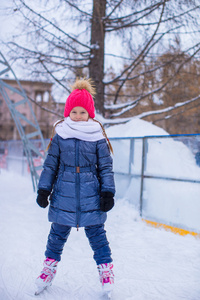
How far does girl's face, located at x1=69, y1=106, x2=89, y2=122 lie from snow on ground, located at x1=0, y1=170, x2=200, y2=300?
1.32 meters

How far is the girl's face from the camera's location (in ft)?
7.06

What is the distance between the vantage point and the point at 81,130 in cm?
204

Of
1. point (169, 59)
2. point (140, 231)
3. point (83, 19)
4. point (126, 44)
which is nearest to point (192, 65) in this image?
point (169, 59)

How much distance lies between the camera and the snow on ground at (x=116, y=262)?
2037 millimetres

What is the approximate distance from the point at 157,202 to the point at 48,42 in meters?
3.93

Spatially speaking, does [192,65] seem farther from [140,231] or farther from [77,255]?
[77,255]

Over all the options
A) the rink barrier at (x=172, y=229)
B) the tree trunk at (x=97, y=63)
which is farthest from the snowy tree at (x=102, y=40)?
the rink barrier at (x=172, y=229)

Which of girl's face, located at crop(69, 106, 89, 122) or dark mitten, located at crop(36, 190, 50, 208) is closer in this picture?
dark mitten, located at crop(36, 190, 50, 208)

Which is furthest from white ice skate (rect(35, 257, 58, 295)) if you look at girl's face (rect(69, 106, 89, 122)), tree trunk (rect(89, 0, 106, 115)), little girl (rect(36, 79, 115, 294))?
tree trunk (rect(89, 0, 106, 115))

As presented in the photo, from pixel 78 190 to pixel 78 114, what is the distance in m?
0.61

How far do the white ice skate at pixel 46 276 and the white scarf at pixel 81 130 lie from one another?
94 cm

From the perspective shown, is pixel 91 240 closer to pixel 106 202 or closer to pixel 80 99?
pixel 106 202

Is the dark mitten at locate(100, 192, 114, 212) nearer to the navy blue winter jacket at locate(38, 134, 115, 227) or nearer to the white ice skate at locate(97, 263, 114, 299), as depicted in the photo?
the navy blue winter jacket at locate(38, 134, 115, 227)

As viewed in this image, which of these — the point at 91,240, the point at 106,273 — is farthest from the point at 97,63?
the point at 106,273
